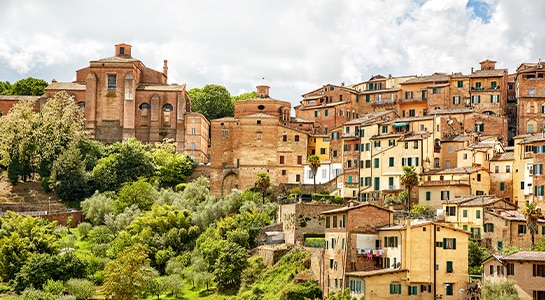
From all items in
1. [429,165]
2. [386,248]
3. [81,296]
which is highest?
[429,165]

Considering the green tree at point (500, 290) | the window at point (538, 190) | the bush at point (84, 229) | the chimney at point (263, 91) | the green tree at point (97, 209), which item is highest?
the chimney at point (263, 91)

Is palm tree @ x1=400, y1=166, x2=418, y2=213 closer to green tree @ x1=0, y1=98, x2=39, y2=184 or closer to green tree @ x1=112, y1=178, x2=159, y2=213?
green tree @ x1=112, y1=178, x2=159, y2=213

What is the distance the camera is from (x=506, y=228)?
63625mm

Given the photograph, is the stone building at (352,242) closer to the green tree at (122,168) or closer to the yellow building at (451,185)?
the yellow building at (451,185)

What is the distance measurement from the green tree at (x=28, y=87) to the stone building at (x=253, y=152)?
34.8 metres

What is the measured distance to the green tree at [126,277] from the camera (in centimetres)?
6731

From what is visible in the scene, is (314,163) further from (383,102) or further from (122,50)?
(122,50)

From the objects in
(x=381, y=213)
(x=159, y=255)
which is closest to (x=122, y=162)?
(x=159, y=255)

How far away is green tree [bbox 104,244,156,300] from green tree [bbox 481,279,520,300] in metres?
27.3

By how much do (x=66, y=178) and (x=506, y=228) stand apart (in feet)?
152

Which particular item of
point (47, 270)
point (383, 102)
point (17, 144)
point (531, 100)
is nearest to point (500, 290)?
point (47, 270)

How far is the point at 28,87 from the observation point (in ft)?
385

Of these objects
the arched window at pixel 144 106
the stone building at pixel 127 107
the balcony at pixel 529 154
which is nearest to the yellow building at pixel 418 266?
the balcony at pixel 529 154

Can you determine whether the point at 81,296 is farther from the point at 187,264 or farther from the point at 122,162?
the point at 122,162
